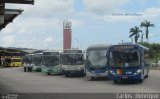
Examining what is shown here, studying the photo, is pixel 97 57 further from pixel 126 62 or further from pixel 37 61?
pixel 37 61

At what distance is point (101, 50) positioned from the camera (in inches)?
1460

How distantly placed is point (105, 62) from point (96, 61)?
79 cm

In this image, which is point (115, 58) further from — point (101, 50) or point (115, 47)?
point (101, 50)

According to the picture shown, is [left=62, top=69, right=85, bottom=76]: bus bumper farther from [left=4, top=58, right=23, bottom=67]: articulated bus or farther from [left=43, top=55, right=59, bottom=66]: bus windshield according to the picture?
[left=4, top=58, right=23, bottom=67]: articulated bus

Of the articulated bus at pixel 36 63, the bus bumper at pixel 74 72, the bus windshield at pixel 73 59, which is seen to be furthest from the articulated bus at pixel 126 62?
the articulated bus at pixel 36 63

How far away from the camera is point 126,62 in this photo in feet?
102

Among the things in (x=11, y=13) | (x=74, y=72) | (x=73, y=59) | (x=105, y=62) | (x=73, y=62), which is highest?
(x=11, y=13)

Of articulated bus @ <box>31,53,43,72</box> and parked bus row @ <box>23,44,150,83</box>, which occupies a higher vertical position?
parked bus row @ <box>23,44,150,83</box>

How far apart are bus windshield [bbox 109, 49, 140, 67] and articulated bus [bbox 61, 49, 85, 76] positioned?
1199 centimetres

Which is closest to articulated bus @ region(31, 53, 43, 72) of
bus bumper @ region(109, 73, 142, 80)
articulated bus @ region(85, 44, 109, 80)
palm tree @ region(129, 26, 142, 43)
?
articulated bus @ region(85, 44, 109, 80)

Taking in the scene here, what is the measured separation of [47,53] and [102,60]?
14499 millimetres

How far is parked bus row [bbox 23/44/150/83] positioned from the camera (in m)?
30.9

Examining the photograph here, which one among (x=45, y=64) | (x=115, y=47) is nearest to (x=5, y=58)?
(x=45, y=64)

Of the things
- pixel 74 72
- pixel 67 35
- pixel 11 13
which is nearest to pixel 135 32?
pixel 67 35
